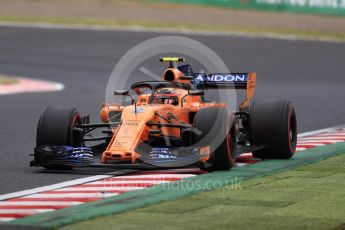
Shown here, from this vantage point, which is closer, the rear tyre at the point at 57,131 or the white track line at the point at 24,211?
the white track line at the point at 24,211

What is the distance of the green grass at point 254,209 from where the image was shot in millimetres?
9008

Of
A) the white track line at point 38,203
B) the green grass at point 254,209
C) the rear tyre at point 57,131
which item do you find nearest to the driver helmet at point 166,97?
the rear tyre at point 57,131

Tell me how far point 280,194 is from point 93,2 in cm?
4055

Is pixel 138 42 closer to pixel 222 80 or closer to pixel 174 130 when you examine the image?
pixel 222 80

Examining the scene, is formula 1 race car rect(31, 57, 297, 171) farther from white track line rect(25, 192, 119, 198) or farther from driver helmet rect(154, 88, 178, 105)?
white track line rect(25, 192, 119, 198)

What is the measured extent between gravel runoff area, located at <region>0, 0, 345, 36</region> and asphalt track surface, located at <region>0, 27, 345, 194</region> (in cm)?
391

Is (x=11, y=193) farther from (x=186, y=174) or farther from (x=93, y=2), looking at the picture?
(x=93, y=2)

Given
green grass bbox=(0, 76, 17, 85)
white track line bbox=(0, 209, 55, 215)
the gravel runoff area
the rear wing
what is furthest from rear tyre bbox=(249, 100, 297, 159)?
the gravel runoff area

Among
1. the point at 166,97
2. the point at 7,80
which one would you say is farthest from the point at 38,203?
the point at 7,80

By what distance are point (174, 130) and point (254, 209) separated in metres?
3.34

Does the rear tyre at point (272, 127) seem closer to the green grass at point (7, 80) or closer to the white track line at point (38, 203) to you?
the white track line at point (38, 203)

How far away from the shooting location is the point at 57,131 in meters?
12.8

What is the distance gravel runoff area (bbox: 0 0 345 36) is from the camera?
142ft

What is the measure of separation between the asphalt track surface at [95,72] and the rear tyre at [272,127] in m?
2.09
